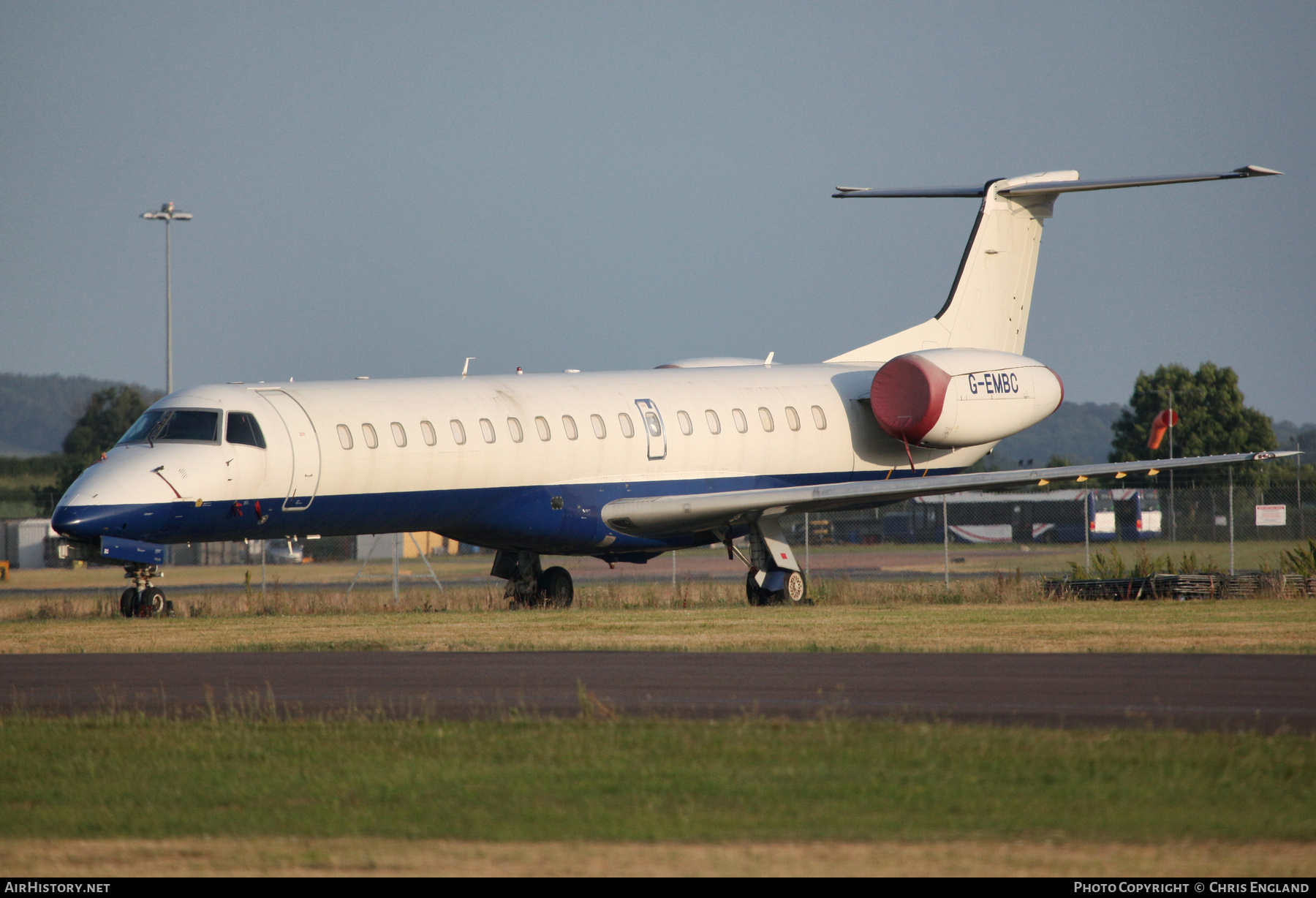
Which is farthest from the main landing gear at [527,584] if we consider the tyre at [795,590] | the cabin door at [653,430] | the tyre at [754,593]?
the tyre at [795,590]

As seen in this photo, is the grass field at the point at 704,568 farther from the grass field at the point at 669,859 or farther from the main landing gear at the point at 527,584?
the grass field at the point at 669,859

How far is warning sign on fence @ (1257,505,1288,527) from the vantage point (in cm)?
3546

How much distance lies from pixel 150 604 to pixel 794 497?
32.2 ft

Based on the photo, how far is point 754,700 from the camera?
1298 centimetres

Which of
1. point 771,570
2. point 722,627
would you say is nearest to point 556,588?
point 771,570

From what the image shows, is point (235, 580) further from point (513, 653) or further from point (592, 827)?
point (592, 827)

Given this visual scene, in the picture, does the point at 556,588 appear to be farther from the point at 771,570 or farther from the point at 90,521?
the point at 90,521

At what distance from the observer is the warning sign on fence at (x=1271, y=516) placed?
35.5 metres

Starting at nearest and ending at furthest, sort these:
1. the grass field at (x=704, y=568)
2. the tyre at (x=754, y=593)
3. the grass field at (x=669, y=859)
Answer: the grass field at (x=669, y=859), the tyre at (x=754, y=593), the grass field at (x=704, y=568)

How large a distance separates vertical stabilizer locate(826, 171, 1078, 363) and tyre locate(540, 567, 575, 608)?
7342mm

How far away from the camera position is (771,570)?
2706cm

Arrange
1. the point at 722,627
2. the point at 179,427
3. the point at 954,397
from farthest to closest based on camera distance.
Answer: the point at 954,397, the point at 179,427, the point at 722,627

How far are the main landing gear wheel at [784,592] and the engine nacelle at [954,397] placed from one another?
12.2 feet

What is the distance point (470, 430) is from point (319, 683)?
32.6ft
